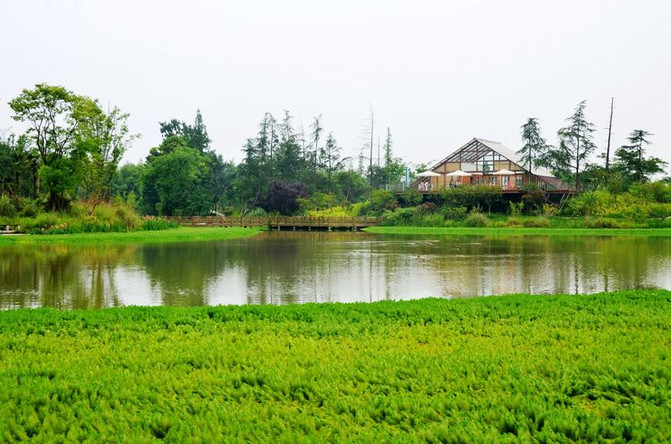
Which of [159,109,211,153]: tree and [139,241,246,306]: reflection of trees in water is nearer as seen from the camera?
[139,241,246,306]: reflection of trees in water

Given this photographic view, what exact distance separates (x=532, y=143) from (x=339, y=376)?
61748 millimetres

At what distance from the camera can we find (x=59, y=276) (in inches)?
655

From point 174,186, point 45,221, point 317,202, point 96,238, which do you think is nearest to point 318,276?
point 96,238

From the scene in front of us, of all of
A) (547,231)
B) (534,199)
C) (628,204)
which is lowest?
(547,231)

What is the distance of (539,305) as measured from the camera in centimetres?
995

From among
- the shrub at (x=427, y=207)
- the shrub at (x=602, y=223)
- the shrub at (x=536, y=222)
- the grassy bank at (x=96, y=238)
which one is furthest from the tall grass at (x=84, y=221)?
the shrub at (x=602, y=223)

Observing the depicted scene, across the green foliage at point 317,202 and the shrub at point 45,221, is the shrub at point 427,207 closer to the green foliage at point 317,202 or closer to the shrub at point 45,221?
the green foliage at point 317,202

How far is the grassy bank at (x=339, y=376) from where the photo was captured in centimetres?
473

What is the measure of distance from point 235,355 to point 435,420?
2775 millimetres

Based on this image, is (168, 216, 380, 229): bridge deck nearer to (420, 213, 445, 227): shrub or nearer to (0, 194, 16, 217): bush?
(420, 213, 445, 227): shrub

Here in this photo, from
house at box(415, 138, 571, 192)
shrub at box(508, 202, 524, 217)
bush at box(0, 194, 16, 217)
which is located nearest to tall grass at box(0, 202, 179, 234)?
bush at box(0, 194, 16, 217)

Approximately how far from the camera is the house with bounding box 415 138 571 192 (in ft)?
207

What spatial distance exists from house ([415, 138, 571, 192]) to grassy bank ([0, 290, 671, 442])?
55207mm

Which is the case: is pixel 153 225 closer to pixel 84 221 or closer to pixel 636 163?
pixel 84 221
